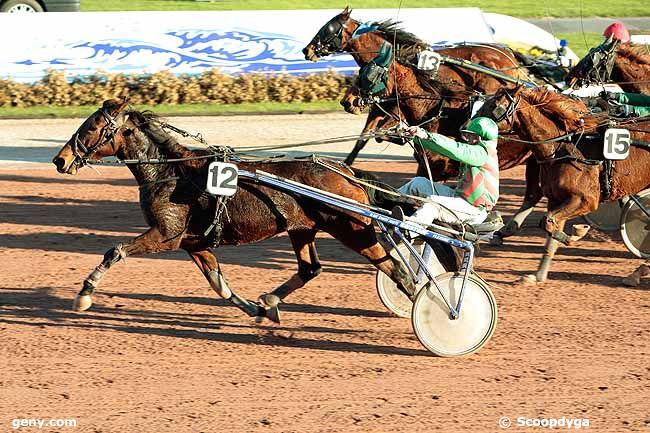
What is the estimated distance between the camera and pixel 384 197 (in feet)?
24.0

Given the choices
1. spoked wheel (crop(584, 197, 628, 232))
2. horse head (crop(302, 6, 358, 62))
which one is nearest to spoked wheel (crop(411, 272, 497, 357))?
spoked wheel (crop(584, 197, 628, 232))

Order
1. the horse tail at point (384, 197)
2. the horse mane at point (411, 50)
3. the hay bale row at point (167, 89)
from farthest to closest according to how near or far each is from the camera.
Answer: the hay bale row at point (167, 89)
the horse mane at point (411, 50)
the horse tail at point (384, 197)

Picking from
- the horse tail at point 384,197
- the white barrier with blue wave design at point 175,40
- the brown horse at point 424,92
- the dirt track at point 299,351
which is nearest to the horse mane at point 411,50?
the brown horse at point 424,92

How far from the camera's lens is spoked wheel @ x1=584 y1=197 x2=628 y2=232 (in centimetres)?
1018

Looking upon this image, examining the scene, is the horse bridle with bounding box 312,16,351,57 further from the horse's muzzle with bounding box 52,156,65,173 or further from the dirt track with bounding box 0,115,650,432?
the horse's muzzle with bounding box 52,156,65,173

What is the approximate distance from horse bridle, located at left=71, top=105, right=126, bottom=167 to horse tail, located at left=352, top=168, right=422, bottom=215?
5.49 feet

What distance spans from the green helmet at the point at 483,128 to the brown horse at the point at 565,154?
2.69ft

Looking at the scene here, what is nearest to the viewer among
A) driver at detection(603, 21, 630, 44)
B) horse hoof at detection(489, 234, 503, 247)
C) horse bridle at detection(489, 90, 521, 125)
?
horse bridle at detection(489, 90, 521, 125)

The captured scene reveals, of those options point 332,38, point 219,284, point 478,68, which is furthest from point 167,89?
point 219,284

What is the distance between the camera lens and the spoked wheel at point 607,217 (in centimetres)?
1018

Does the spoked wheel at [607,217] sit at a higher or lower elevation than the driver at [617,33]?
lower

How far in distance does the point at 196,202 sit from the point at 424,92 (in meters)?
3.38

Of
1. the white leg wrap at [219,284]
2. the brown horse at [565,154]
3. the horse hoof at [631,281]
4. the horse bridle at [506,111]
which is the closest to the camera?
the white leg wrap at [219,284]

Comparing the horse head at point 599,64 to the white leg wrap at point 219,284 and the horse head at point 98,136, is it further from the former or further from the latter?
the horse head at point 98,136
